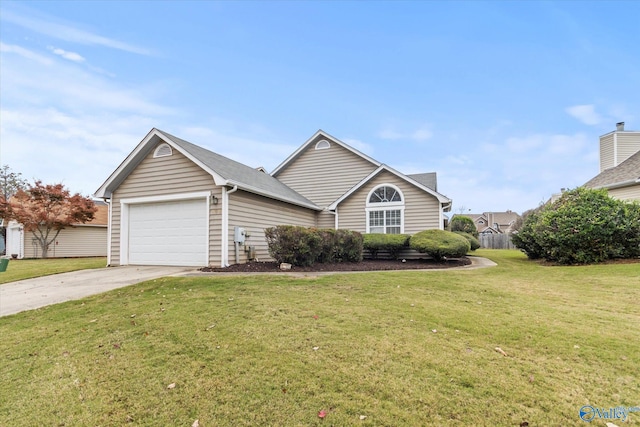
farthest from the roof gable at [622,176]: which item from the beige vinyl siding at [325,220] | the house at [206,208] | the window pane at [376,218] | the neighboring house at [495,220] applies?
the neighboring house at [495,220]

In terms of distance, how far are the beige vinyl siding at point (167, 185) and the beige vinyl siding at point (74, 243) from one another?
15.0 meters

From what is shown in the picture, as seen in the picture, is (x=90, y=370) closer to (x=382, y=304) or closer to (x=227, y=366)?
(x=227, y=366)

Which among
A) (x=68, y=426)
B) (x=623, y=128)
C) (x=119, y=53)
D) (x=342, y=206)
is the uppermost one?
(x=119, y=53)

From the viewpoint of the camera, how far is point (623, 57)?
42.5ft

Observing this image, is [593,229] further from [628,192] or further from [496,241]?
[496,241]

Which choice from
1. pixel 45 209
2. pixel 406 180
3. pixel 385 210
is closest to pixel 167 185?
pixel 385 210

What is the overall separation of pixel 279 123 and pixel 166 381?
57.8 feet

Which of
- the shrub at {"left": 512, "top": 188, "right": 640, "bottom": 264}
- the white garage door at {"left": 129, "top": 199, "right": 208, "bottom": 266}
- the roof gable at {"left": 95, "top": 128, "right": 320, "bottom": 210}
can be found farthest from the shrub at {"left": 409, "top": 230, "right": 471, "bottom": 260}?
the white garage door at {"left": 129, "top": 199, "right": 208, "bottom": 266}

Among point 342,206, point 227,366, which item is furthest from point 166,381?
point 342,206

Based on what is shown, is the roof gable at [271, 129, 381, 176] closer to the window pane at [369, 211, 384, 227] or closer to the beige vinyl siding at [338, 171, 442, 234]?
the beige vinyl siding at [338, 171, 442, 234]

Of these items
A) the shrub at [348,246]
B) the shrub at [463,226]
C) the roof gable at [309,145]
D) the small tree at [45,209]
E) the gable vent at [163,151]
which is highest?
the roof gable at [309,145]

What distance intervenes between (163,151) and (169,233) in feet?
9.60

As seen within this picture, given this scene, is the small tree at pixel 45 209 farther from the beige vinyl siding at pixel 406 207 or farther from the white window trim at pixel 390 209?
the white window trim at pixel 390 209

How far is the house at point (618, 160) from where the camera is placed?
50.0 ft
